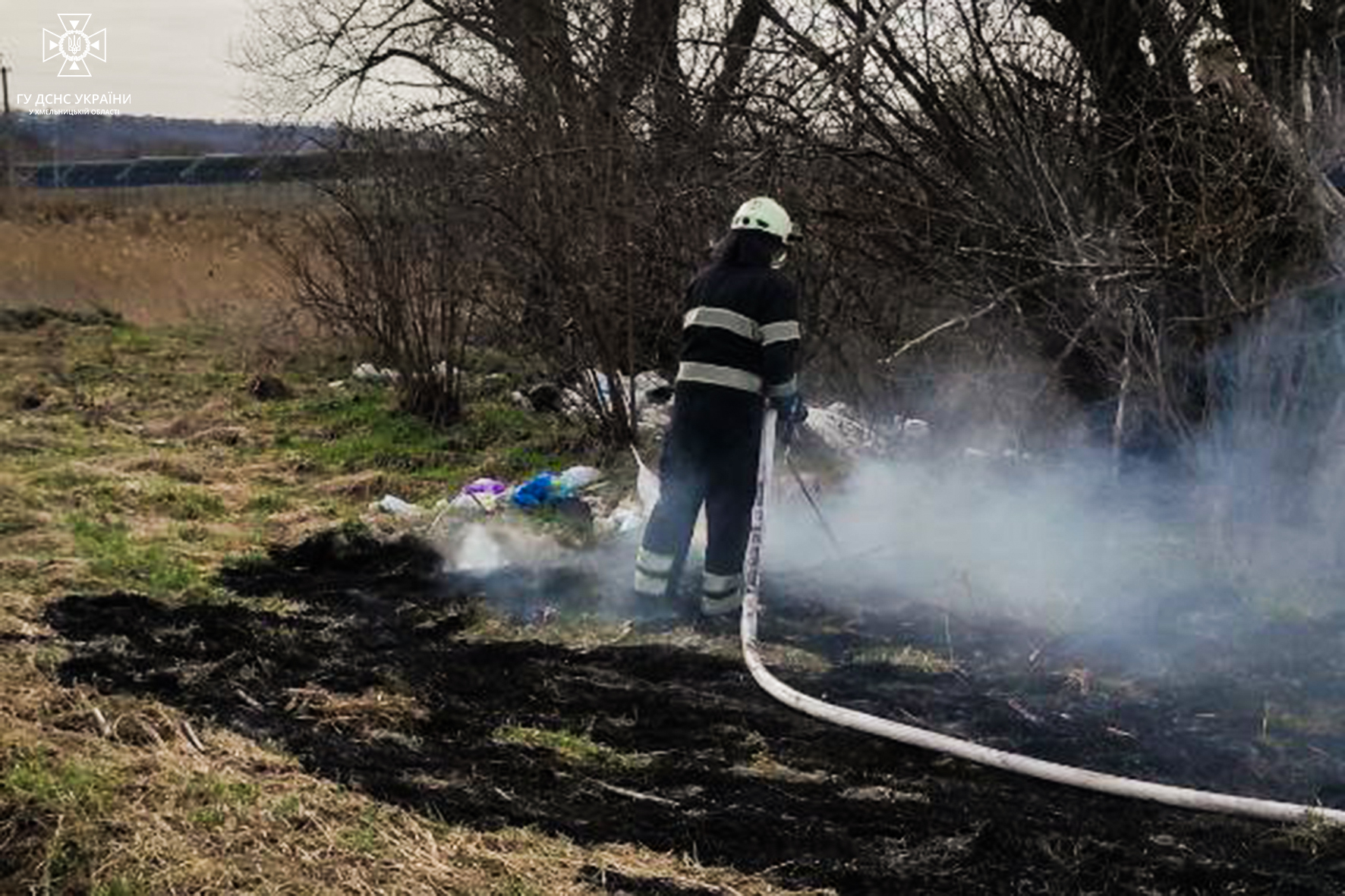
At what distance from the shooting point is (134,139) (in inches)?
1981

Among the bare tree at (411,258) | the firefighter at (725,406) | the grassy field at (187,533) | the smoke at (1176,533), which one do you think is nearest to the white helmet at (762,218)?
the firefighter at (725,406)

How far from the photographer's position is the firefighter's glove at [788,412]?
5.97m

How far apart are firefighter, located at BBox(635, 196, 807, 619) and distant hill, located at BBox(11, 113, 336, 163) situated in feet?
25.1

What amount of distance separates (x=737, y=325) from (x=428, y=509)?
9.44ft

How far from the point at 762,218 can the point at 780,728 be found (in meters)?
2.30

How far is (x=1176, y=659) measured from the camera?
5406 millimetres

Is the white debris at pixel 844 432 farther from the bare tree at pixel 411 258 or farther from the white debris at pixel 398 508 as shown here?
the bare tree at pixel 411 258

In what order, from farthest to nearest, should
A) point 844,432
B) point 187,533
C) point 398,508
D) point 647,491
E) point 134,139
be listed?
1. point 134,139
2. point 844,432
3. point 398,508
4. point 187,533
5. point 647,491

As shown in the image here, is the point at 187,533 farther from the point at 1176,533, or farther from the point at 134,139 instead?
the point at 134,139

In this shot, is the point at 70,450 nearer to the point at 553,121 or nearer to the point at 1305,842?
the point at 553,121

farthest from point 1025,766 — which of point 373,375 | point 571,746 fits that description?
point 373,375

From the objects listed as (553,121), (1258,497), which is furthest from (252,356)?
(1258,497)

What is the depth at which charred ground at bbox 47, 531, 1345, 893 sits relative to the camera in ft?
12.1

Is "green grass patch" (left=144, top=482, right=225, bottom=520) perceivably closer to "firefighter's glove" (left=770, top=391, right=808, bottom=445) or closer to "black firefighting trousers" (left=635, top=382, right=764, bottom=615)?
"black firefighting trousers" (left=635, top=382, right=764, bottom=615)
